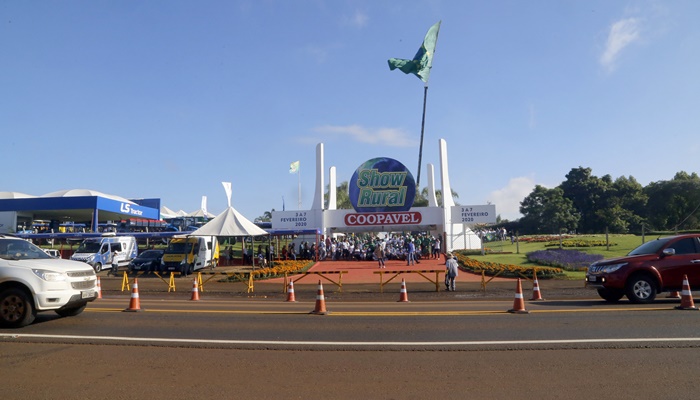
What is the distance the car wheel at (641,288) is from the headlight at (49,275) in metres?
13.4

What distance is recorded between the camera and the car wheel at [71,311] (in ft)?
34.8

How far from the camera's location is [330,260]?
4112cm

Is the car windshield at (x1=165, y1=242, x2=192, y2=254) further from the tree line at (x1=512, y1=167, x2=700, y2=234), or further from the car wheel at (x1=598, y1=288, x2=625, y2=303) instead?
the tree line at (x1=512, y1=167, x2=700, y2=234)

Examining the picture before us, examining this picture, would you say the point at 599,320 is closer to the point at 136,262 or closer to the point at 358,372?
the point at 358,372

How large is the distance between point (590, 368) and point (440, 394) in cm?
238

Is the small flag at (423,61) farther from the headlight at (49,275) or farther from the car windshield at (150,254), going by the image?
the headlight at (49,275)

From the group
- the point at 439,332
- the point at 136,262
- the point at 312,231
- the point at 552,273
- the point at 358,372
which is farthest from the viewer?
the point at 312,231

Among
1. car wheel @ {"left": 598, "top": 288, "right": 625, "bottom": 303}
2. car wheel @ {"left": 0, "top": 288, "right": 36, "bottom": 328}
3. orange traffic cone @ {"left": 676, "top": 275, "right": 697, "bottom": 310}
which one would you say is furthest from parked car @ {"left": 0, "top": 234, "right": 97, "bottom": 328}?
orange traffic cone @ {"left": 676, "top": 275, "right": 697, "bottom": 310}

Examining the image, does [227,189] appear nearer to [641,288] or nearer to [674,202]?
[641,288]

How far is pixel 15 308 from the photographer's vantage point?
9.59 metres

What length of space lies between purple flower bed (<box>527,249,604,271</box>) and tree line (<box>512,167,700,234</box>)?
32193mm

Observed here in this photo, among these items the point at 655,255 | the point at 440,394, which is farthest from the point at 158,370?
the point at 655,255

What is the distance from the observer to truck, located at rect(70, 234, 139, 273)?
32.8m

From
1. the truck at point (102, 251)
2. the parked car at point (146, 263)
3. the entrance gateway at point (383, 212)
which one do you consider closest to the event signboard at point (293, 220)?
the entrance gateway at point (383, 212)
